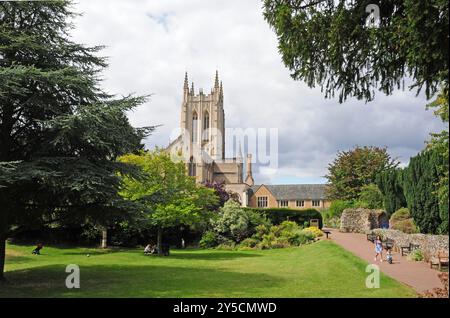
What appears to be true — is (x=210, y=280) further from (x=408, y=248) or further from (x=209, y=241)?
(x=209, y=241)

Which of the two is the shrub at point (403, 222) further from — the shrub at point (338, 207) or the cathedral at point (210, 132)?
the cathedral at point (210, 132)

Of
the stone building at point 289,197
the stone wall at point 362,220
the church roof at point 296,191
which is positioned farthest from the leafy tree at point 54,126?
the church roof at point 296,191

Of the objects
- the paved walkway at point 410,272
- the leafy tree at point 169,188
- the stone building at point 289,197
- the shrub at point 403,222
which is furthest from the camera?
the stone building at point 289,197

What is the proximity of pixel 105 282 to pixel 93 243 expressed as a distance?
70.1 ft

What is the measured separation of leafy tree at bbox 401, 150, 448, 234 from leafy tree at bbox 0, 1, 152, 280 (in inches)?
690

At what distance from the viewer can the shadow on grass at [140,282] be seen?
13703 mm

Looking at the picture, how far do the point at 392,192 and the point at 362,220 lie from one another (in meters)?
4.59

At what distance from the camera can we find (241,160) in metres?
93.8

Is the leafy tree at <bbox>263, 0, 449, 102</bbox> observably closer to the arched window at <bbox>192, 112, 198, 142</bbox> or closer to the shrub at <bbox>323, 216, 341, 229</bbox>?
the shrub at <bbox>323, 216, 341, 229</bbox>

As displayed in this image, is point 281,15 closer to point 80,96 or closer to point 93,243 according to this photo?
point 80,96

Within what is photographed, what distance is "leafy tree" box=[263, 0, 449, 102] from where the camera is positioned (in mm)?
10405

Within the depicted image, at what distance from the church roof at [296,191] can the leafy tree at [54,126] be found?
233ft

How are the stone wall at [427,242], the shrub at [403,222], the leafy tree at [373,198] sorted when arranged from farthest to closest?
the leafy tree at [373,198], the shrub at [403,222], the stone wall at [427,242]

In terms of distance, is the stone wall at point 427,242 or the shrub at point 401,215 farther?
the shrub at point 401,215
